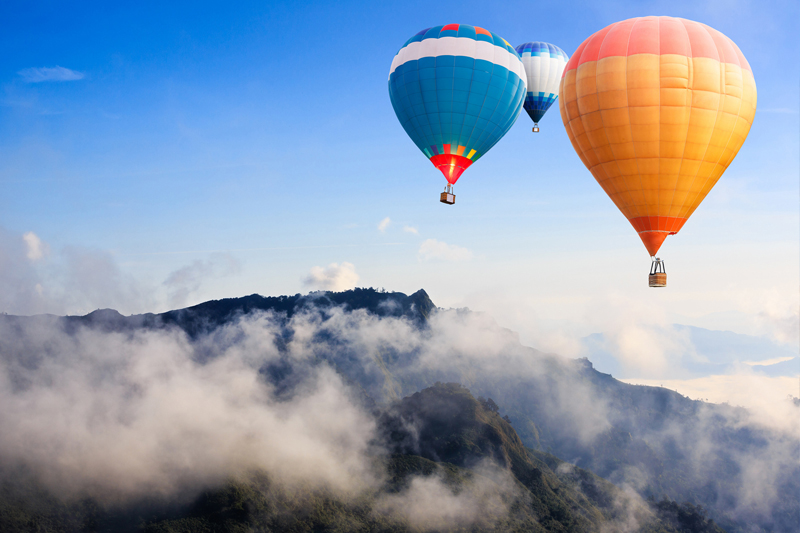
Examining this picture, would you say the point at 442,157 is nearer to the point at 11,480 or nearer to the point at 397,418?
the point at 397,418

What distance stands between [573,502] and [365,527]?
64.0m

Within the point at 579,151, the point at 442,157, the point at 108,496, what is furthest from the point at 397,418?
the point at 579,151

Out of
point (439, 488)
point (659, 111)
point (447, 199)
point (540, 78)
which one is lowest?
→ point (439, 488)

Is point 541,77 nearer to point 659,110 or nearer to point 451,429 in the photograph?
point 659,110

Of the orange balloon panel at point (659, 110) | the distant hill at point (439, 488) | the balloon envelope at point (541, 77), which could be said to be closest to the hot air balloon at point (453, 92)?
the balloon envelope at point (541, 77)

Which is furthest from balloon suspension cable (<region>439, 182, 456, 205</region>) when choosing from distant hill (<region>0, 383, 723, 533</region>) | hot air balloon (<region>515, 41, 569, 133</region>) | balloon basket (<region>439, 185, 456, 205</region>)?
distant hill (<region>0, 383, 723, 533</region>)

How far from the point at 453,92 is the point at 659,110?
73.3 ft

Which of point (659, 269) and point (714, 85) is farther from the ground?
point (714, 85)

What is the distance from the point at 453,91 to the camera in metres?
52.9

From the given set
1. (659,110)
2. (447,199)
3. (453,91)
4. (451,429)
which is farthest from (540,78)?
(451,429)

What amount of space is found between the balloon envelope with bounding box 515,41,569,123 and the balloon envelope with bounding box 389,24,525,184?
12513 mm

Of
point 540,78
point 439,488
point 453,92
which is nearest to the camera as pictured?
point 453,92

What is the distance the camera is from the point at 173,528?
13112 centimetres

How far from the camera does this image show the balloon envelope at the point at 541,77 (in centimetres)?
6762
